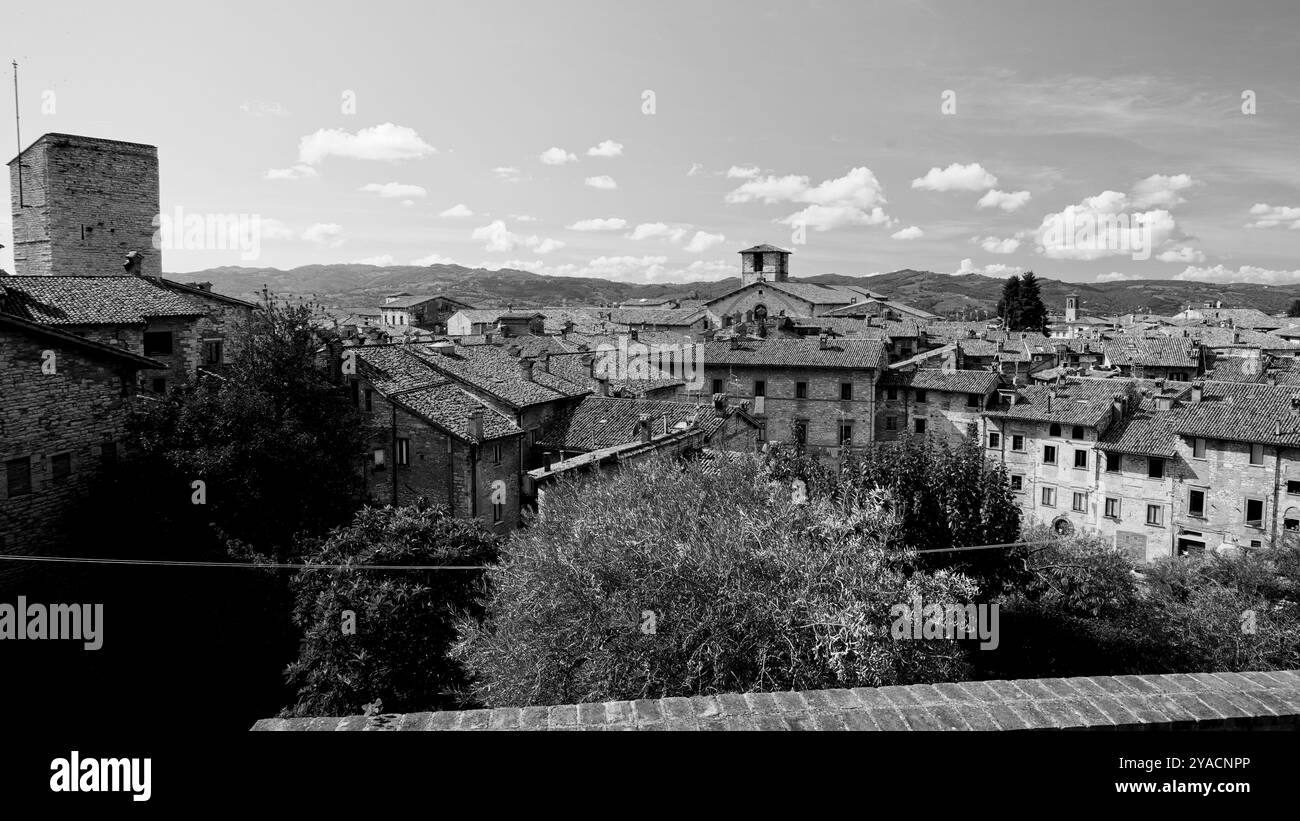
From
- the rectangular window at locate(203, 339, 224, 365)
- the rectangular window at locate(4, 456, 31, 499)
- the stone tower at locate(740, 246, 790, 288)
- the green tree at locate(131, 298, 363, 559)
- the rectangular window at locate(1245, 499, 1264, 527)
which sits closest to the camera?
the rectangular window at locate(4, 456, 31, 499)

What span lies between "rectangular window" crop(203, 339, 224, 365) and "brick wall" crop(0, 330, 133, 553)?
596 centimetres

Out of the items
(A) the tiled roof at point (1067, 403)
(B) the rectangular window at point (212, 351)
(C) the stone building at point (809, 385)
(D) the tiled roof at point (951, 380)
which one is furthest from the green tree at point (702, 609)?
(C) the stone building at point (809, 385)

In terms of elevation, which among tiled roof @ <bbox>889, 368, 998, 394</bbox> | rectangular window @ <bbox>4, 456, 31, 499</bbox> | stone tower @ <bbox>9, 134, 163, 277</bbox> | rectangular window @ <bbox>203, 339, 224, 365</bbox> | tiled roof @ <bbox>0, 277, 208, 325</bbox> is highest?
stone tower @ <bbox>9, 134, 163, 277</bbox>

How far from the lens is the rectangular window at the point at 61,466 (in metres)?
19.2

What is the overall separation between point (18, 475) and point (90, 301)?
25.5ft

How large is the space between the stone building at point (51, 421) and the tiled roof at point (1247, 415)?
39406mm

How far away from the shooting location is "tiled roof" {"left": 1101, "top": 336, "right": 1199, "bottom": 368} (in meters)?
62.5

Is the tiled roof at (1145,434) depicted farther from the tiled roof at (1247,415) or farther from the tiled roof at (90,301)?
the tiled roof at (90,301)

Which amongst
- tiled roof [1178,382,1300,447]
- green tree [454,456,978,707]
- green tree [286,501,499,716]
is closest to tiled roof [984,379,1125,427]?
tiled roof [1178,382,1300,447]

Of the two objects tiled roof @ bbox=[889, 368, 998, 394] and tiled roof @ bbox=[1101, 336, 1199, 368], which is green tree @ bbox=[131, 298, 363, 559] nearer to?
tiled roof @ bbox=[889, 368, 998, 394]

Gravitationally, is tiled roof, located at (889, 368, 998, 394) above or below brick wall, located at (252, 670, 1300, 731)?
above

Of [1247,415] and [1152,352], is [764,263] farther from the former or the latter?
[1247,415]

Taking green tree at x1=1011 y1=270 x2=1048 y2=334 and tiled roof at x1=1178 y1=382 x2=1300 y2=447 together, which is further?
green tree at x1=1011 y1=270 x2=1048 y2=334

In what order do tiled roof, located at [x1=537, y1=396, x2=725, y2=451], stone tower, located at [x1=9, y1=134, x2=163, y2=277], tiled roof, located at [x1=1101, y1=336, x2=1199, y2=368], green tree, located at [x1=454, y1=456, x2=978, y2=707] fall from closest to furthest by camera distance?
1. green tree, located at [x1=454, y1=456, x2=978, y2=707]
2. stone tower, located at [x1=9, y1=134, x2=163, y2=277]
3. tiled roof, located at [x1=537, y1=396, x2=725, y2=451]
4. tiled roof, located at [x1=1101, y1=336, x2=1199, y2=368]
